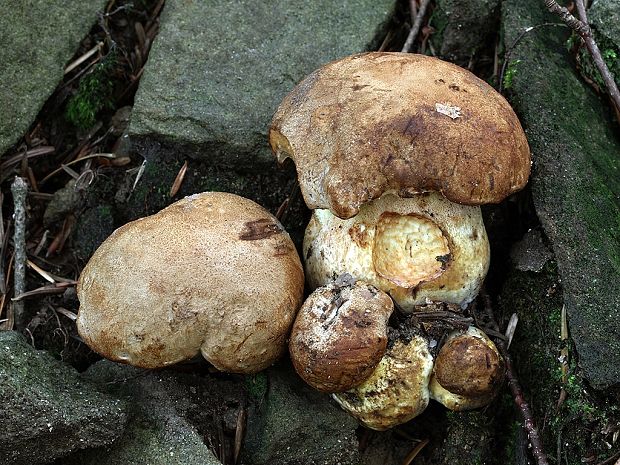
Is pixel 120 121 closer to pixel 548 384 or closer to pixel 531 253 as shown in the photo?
pixel 531 253

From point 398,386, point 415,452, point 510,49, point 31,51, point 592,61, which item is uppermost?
point 31,51

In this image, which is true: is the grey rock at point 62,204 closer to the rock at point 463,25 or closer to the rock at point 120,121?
the rock at point 120,121

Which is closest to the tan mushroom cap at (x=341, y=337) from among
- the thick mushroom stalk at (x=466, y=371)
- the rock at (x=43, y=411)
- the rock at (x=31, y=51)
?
the thick mushroom stalk at (x=466, y=371)

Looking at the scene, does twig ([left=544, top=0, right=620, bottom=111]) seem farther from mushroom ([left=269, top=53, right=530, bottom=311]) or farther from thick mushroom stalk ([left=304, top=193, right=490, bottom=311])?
thick mushroom stalk ([left=304, top=193, right=490, bottom=311])

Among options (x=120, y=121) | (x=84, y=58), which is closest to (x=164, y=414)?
(x=120, y=121)

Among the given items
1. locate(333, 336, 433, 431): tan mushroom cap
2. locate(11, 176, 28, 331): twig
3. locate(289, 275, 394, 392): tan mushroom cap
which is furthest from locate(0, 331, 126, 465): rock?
locate(333, 336, 433, 431): tan mushroom cap

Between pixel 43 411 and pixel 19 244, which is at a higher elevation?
pixel 19 244

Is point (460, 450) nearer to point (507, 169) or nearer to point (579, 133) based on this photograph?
point (507, 169)
